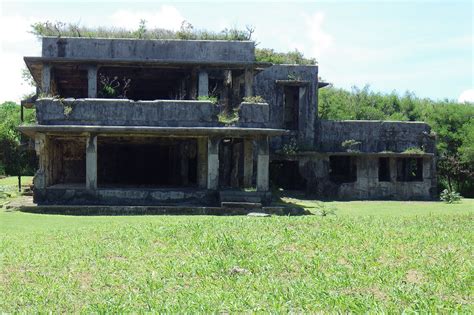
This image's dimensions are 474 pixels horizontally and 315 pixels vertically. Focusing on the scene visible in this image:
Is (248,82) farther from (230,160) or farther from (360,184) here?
(360,184)

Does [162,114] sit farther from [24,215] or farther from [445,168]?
[445,168]

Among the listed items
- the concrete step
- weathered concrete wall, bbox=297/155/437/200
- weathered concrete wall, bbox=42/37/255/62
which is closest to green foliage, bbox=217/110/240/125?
weathered concrete wall, bbox=42/37/255/62

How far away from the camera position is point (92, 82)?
20875 millimetres

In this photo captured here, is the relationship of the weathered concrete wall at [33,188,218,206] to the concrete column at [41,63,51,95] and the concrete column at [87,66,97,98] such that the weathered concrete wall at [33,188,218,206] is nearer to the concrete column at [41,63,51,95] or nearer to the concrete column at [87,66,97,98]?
the concrete column at [87,66,97,98]

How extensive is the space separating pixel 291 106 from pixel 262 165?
8316 millimetres

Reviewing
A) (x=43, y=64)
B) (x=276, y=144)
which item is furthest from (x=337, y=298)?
(x=276, y=144)

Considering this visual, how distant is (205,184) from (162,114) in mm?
3085

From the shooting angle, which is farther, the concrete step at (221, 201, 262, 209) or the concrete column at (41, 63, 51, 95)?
the concrete column at (41, 63, 51, 95)

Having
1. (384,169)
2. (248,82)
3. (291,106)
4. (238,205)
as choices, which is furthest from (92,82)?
(384,169)

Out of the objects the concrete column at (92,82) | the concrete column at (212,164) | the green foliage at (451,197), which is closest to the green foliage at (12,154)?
the concrete column at (92,82)

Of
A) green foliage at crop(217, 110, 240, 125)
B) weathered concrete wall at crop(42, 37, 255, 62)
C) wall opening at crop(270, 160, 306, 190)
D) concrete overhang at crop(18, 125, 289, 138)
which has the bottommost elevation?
wall opening at crop(270, 160, 306, 190)

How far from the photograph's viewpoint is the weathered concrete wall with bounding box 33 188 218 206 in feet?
62.6

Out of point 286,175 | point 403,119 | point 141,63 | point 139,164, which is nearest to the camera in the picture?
point 141,63

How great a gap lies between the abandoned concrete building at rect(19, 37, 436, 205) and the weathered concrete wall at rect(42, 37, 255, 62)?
34mm
